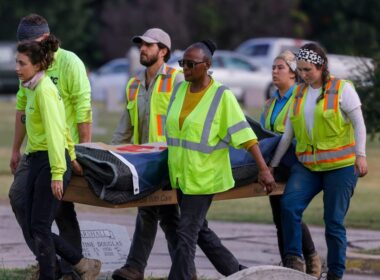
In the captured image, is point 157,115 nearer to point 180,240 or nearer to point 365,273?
point 180,240

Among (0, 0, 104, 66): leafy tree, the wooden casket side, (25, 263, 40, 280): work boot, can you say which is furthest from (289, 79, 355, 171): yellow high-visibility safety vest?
(0, 0, 104, 66): leafy tree

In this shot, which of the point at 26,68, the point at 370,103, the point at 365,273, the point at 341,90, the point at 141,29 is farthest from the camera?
the point at 141,29

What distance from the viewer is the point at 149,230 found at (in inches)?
372

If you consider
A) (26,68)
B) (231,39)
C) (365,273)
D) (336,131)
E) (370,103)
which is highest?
(26,68)

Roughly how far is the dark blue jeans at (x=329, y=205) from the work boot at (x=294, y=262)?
4cm

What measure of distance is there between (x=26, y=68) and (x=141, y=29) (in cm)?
4561

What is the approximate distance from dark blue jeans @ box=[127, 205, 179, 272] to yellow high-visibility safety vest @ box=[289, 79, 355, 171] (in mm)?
1119

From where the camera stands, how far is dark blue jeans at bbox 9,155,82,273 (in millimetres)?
8453

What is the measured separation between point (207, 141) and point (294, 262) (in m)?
1.34

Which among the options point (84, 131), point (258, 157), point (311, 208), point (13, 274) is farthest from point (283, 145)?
point (311, 208)

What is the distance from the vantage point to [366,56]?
14.6 meters

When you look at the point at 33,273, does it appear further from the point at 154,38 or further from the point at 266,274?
the point at 266,274

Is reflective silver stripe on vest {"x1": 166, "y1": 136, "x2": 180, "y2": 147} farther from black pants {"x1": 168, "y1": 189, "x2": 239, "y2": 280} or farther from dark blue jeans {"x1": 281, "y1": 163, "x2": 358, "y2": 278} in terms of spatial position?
dark blue jeans {"x1": 281, "y1": 163, "x2": 358, "y2": 278}

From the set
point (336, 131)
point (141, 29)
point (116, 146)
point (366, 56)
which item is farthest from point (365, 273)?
point (141, 29)
